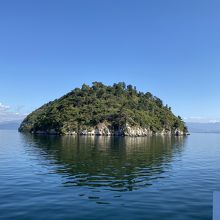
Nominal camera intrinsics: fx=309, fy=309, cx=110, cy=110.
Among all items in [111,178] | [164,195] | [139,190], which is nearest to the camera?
[164,195]

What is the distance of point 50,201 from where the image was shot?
29391mm

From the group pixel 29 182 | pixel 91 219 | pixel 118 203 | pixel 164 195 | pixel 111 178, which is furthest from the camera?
pixel 111 178

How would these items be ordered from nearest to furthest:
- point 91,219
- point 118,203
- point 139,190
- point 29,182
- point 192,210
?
1. point 91,219
2. point 192,210
3. point 118,203
4. point 139,190
5. point 29,182

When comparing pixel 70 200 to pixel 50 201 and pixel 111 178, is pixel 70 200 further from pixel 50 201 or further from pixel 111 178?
pixel 111 178

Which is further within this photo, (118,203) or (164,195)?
(164,195)

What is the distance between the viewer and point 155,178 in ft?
143

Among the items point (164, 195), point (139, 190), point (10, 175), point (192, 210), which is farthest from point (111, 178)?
point (192, 210)

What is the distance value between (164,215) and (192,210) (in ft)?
11.0

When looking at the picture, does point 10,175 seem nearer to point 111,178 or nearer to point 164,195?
point 111,178

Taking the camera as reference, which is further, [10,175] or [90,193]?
[10,175]

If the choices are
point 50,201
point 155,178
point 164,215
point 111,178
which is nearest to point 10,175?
point 111,178

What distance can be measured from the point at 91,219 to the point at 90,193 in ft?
31.4

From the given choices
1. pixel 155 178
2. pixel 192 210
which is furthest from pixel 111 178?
pixel 192 210

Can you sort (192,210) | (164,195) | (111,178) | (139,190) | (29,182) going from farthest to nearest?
(111,178) < (29,182) < (139,190) < (164,195) < (192,210)
